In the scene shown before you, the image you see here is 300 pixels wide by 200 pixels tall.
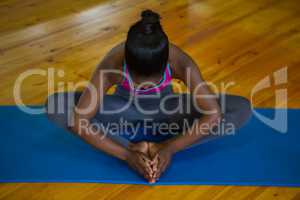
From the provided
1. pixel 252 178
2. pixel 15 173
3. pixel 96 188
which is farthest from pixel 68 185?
pixel 252 178

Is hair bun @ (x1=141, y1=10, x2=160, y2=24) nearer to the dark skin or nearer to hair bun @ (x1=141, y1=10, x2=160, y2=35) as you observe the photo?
hair bun @ (x1=141, y1=10, x2=160, y2=35)

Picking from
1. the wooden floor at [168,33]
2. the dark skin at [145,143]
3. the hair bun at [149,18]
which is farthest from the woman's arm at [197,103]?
the hair bun at [149,18]

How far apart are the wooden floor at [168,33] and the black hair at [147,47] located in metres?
0.52

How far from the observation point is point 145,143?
1.66 meters

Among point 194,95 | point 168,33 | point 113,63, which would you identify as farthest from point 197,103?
point 168,33

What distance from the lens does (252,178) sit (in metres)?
1.61

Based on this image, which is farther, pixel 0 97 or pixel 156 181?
pixel 0 97

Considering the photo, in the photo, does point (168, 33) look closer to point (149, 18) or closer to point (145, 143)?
point (145, 143)

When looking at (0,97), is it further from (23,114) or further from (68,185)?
(68,185)

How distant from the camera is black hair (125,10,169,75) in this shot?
1280 mm

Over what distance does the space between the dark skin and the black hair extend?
20 centimetres

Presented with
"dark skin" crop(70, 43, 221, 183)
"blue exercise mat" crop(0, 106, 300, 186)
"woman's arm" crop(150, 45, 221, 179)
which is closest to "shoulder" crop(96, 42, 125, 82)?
"dark skin" crop(70, 43, 221, 183)

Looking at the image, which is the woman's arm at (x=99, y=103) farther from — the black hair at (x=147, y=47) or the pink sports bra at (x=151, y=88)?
the black hair at (x=147, y=47)

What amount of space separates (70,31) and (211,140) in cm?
130
